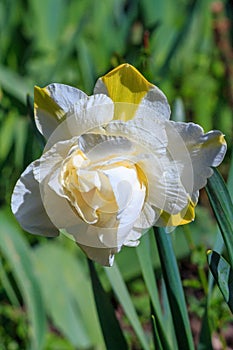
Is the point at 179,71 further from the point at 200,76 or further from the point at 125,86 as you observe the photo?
the point at 125,86

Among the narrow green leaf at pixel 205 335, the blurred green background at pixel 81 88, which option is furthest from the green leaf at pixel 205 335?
the blurred green background at pixel 81 88

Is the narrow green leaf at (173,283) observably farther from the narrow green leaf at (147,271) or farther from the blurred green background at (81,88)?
the blurred green background at (81,88)

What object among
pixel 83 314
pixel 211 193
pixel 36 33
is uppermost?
pixel 211 193

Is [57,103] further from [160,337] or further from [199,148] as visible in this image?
[160,337]

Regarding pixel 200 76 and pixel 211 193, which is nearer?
pixel 211 193

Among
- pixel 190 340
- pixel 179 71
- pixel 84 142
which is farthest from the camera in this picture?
pixel 179 71

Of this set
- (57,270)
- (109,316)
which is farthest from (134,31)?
(109,316)

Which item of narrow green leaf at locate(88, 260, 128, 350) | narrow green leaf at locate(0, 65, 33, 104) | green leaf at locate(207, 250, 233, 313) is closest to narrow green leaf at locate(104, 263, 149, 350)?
narrow green leaf at locate(88, 260, 128, 350)
